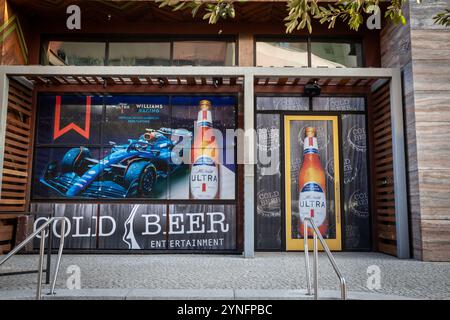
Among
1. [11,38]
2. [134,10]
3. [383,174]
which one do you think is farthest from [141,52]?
[383,174]

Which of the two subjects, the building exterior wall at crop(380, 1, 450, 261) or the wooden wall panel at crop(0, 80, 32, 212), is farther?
the wooden wall panel at crop(0, 80, 32, 212)

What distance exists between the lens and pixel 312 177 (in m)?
8.32

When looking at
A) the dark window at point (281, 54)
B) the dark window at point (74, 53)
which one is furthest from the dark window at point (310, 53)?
the dark window at point (74, 53)

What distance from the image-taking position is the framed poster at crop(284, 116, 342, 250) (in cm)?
820

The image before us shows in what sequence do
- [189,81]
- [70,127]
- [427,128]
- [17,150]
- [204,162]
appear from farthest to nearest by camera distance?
[70,127], [204,162], [189,81], [17,150], [427,128]

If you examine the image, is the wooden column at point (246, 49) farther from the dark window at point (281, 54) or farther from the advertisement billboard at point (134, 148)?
the advertisement billboard at point (134, 148)

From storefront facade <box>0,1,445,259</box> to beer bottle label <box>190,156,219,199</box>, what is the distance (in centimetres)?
2

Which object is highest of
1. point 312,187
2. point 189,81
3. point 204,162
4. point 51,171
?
point 189,81

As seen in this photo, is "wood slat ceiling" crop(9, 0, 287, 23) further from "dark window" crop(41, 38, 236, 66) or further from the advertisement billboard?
the advertisement billboard

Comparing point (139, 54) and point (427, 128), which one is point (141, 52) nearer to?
point (139, 54)

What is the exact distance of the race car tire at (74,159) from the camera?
8188 millimetres

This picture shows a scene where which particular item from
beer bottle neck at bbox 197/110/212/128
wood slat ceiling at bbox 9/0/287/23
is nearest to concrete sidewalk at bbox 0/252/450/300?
beer bottle neck at bbox 197/110/212/128

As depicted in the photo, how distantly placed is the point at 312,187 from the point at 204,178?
2.18 m

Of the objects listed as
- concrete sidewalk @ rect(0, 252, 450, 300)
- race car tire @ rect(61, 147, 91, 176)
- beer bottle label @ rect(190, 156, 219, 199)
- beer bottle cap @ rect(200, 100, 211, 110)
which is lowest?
concrete sidewalk @ rect(0, 252, 450, 300)
